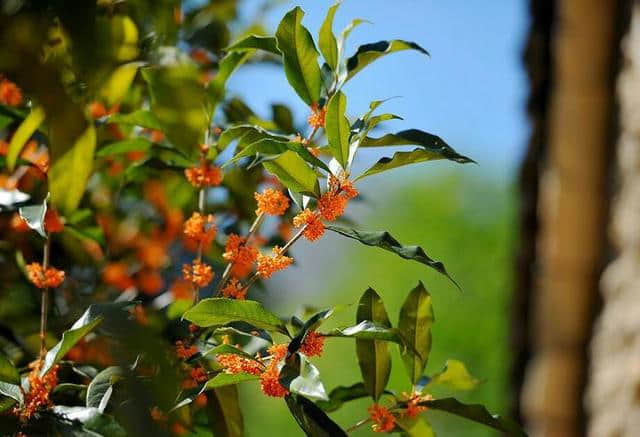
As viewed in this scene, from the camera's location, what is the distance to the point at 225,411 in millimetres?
387

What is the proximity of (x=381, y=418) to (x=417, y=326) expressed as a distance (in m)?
0.05

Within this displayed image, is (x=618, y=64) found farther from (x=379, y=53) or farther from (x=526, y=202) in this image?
(x=379, y=53)

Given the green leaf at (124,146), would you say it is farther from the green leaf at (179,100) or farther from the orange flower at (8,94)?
the green leaf at (179,100)

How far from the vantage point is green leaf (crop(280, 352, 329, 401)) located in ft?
0.96

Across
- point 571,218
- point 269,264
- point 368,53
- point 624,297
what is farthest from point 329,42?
point 571,218

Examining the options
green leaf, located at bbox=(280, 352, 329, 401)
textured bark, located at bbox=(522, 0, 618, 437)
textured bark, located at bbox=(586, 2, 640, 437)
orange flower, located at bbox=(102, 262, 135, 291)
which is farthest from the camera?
textured bark, located at bbox=(522, 0, 618, 437)

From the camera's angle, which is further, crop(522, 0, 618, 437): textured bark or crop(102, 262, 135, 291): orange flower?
crop(522, 0, 618, 437): textured bark

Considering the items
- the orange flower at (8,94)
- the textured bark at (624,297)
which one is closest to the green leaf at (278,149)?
the orange flower at (8,94)

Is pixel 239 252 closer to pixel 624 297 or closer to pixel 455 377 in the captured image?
pixel 455 377

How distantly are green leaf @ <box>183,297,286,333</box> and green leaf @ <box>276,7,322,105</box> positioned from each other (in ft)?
0.35

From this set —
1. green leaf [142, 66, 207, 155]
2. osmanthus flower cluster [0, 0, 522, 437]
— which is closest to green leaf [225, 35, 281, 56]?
osmanthus flower cluster [0, 0, 522, 437]

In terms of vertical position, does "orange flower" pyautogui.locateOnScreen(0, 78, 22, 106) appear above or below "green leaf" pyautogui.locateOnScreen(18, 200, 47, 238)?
above

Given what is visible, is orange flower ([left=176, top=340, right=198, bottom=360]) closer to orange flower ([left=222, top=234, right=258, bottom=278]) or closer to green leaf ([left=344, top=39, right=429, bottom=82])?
orange flower ([left=222, top=234, right=258, bottom=278])

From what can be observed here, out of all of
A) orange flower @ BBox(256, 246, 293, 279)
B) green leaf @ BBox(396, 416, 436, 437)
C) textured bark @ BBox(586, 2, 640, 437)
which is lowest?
textured bark @ BBox(586, 2, 640, 437)
